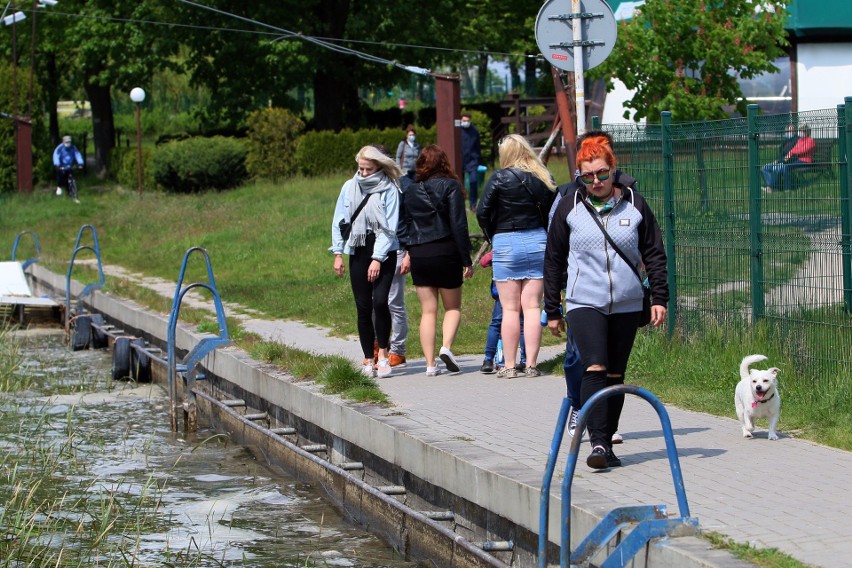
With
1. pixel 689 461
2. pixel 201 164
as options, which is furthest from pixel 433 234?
pixel 201 164

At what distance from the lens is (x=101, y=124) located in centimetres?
4575

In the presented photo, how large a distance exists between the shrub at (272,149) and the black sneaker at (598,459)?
27.7m

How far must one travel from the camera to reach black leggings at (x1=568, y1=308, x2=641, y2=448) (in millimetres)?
6930

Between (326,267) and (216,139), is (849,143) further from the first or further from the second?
(216,139)

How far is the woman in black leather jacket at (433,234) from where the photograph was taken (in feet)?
34.2

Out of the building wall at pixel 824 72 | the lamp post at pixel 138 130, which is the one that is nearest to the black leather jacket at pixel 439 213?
the lamp post at pixel 138 130

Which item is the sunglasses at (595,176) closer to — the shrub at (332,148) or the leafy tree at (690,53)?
the leafy tree at (690,53)

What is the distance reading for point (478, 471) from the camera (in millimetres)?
7023

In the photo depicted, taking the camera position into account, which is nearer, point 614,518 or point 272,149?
point 614,518

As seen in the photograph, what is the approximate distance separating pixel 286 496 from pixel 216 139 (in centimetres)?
2613

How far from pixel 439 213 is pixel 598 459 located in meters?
3.94

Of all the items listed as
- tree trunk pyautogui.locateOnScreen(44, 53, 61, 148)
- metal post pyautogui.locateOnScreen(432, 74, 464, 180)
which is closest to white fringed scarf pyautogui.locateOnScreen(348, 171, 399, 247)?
metal post pyautogui.locateOnScreen(432, 74, 464, 180)

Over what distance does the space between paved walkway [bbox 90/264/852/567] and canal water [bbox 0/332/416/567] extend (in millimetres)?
962

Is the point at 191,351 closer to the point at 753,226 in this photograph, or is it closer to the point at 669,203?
the point at 669,203
